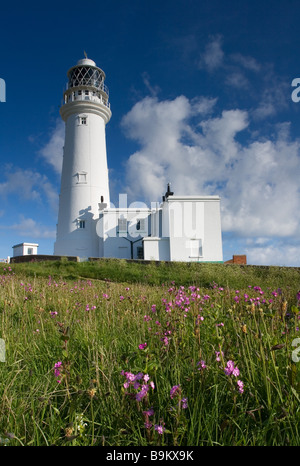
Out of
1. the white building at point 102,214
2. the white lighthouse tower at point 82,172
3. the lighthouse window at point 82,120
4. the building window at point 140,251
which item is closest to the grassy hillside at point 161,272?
the white building at point 102,214

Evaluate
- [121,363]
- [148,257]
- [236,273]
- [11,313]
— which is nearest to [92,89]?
[148,257]

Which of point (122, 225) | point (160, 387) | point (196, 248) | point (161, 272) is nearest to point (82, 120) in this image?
point (122, 225)

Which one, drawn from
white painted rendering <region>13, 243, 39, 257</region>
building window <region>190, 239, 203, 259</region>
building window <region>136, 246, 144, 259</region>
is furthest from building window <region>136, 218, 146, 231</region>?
white painted rendering <region>13, 243, 39, 257</region>

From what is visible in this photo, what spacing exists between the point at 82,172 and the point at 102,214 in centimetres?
460

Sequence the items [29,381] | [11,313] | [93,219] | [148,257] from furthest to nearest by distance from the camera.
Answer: [93,219] < [148,257] < [11,313] < [29,381]

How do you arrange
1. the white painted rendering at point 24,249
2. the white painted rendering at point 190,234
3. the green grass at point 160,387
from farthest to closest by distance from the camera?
the white painted rendering at point 24,249 < the white painted rendering at point 190,234 < the green grass at point 160,387

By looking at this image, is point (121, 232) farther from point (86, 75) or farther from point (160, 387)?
point (160, 387)

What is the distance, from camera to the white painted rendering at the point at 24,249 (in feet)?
100

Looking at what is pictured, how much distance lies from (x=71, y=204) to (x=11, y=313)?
24314 mm

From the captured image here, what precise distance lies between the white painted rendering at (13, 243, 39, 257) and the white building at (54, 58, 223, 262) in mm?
4594

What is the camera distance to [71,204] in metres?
28.1

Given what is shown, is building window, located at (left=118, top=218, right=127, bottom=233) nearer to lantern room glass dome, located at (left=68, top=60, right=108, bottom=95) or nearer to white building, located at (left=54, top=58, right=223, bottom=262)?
white building, located at (left=54, top=58, right=223, bottom=262)

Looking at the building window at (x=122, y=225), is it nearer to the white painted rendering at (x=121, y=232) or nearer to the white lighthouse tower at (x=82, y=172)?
the white painted rendering at (x=121, y=232)

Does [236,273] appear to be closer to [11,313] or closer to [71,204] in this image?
[11,313]
